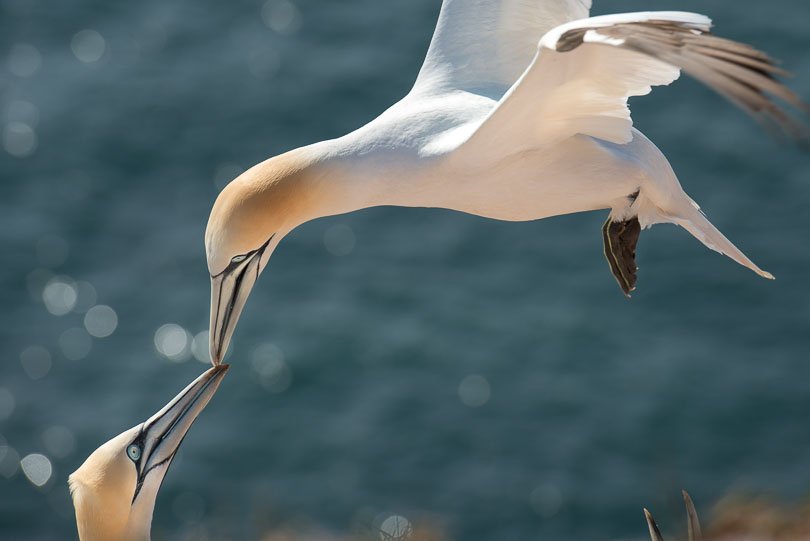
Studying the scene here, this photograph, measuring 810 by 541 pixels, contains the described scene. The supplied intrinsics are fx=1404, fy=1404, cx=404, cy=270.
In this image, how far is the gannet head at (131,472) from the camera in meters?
5.69

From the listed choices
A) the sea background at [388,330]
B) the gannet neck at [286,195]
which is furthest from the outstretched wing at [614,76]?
the sea background at [388,330]

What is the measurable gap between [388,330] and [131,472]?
6879 millimetres

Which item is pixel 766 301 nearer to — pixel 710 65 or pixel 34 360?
pixel 34 360

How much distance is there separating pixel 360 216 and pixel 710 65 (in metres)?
9.22

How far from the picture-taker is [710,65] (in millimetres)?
4047

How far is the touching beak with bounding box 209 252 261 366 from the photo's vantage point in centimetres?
525

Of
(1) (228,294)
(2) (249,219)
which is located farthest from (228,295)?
(2) (249,219)

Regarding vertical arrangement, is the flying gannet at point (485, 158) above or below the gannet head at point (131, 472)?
above

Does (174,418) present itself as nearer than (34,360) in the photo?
Yes

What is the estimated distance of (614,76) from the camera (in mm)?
4801

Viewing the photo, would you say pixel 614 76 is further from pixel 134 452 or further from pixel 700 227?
pixel 134 452

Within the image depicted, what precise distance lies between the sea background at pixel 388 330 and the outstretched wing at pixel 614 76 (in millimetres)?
5943

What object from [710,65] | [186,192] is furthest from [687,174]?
[710,65]

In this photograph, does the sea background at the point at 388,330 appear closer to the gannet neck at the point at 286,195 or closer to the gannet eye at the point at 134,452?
the gannet eye at the point at 134,452
